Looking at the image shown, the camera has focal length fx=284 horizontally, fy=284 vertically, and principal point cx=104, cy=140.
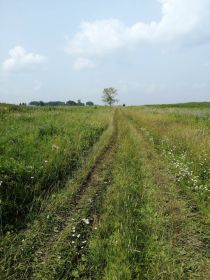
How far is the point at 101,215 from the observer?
5691 mm

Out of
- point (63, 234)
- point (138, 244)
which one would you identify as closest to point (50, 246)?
point (63, 234)

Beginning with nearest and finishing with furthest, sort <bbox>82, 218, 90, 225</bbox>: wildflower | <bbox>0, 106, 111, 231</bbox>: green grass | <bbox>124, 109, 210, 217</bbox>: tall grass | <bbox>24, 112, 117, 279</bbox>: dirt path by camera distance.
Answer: <bbox>24, 112, 117, 279</bbox>: dirt path
<bbox>82, 218, 90, 225</bbox>: wildflower
<bbox>0, 106, 111, 231</bbox>: green grass
<bbox>124, 109, 210, 217</bbox>: tall grass

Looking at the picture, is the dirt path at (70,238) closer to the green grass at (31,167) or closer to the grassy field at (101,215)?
the grassy field at (101,215)

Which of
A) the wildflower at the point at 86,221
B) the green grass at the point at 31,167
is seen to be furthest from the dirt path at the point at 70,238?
the green grass at the point at 31,167

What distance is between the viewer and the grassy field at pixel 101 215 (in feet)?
13.8

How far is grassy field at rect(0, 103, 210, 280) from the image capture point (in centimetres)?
420

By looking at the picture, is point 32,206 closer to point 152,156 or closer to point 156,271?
point 156,271

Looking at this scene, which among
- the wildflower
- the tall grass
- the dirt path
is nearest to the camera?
the dirt path

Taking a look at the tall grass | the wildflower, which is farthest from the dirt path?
the tall grass

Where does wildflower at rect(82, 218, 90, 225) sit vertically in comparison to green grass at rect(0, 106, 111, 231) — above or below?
below

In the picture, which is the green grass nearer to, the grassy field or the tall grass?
the grassy field

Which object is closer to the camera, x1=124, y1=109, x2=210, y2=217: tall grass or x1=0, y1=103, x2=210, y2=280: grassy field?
x1=0, y1=103, x2=210, y2=280: grassy field

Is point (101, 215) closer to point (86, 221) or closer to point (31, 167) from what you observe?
point (86, 221)

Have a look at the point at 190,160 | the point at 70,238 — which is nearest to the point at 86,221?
the point at 70,238
